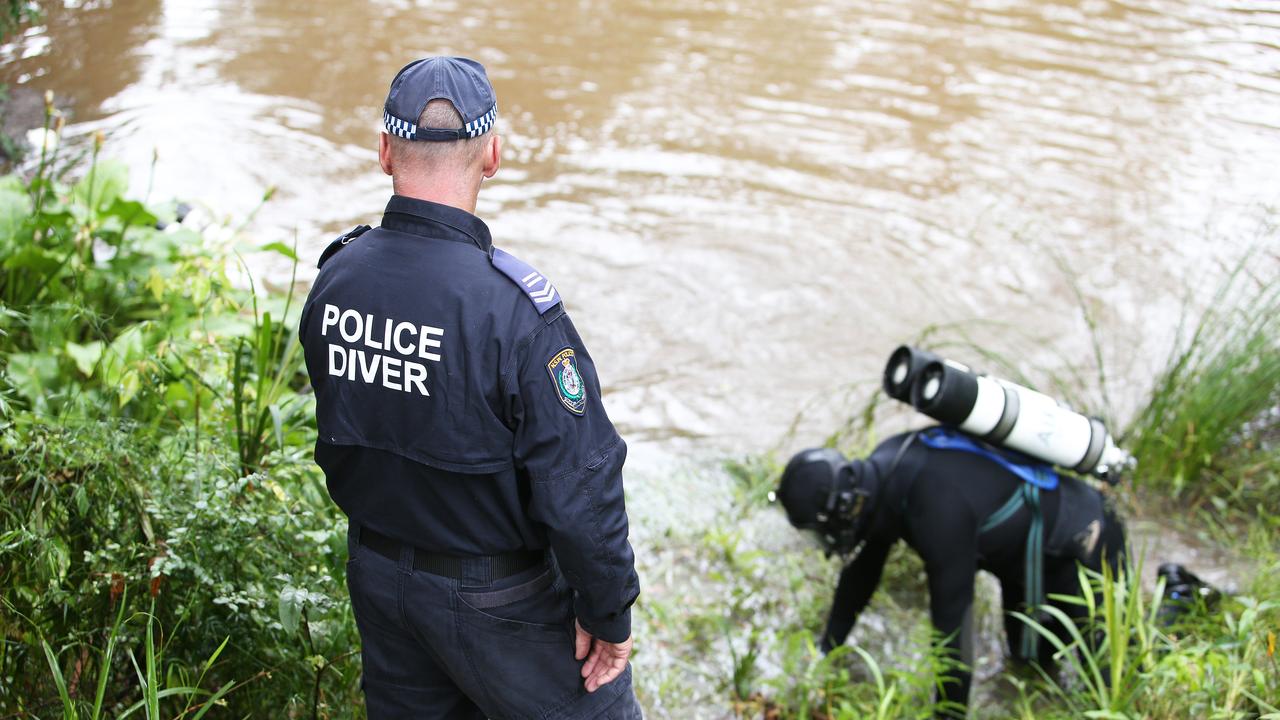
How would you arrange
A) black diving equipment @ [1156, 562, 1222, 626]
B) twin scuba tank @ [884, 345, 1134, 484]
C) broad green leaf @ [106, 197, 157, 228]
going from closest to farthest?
1. twin scuba tank @ [884, 345, 1134, 484]
2. black diving equipment @ [1156, 562, 1222, 626]
3. broad green leaf @ [106, 197, 157, 228]

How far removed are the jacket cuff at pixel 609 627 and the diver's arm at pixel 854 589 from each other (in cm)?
161

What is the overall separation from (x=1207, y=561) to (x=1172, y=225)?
310 cm

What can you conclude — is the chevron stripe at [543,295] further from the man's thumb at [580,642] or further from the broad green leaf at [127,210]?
the broad green leaf at [127,210]

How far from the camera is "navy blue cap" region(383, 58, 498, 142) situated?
179cm

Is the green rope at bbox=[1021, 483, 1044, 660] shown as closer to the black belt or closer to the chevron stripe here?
the black belt

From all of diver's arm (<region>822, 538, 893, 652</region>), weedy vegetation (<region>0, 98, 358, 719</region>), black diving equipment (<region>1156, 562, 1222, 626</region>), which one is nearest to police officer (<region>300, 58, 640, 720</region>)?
weedy vegetation (<region>0, 98, 358, 719</region>)

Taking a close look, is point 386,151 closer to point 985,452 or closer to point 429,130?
point 429,130

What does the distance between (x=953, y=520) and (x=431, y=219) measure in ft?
6.52

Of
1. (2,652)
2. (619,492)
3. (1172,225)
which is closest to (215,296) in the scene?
(2,652)

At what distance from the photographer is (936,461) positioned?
10.7ft

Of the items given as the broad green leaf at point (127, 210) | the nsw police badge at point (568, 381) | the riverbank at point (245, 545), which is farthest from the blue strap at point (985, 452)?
the broad green leaf at point (127, 210)

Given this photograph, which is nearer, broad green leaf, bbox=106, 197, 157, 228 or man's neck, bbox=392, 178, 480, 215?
man's neck, bbox=392, 178, 480, 215

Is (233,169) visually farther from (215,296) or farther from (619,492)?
(619,492)

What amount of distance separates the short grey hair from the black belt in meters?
0.71
